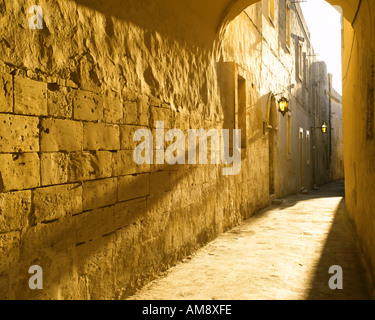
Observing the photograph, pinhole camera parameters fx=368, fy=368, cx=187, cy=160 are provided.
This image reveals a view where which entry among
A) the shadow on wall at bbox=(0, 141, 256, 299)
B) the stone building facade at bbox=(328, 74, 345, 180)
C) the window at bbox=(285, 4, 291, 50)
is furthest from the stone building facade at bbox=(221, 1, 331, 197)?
the stone building facade at bbox=(328, 74, 345, 180)

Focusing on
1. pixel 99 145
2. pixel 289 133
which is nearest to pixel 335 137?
pixel 289 133

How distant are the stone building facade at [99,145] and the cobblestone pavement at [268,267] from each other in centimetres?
26

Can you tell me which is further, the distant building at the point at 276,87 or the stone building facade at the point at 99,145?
the distant building at the point at 276,87

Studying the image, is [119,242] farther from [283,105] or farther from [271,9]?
[271,9]

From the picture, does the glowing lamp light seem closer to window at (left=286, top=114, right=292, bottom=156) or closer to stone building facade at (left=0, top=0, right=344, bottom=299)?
window at (left=286, top=114, right=292, bottom=156)

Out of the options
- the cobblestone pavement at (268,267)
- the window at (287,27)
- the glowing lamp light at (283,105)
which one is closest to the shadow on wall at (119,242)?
the cobblestone pavement at (268,267)

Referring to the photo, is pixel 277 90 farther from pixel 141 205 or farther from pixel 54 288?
pixel 54 288

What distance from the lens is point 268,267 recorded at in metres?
4.27

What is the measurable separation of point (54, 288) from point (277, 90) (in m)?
9.55

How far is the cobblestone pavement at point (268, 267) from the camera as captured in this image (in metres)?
3.48

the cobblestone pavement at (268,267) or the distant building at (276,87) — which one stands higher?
the distant building at (276,87)

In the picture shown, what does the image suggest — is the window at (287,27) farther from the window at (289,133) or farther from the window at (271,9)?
the window at (289,133)
